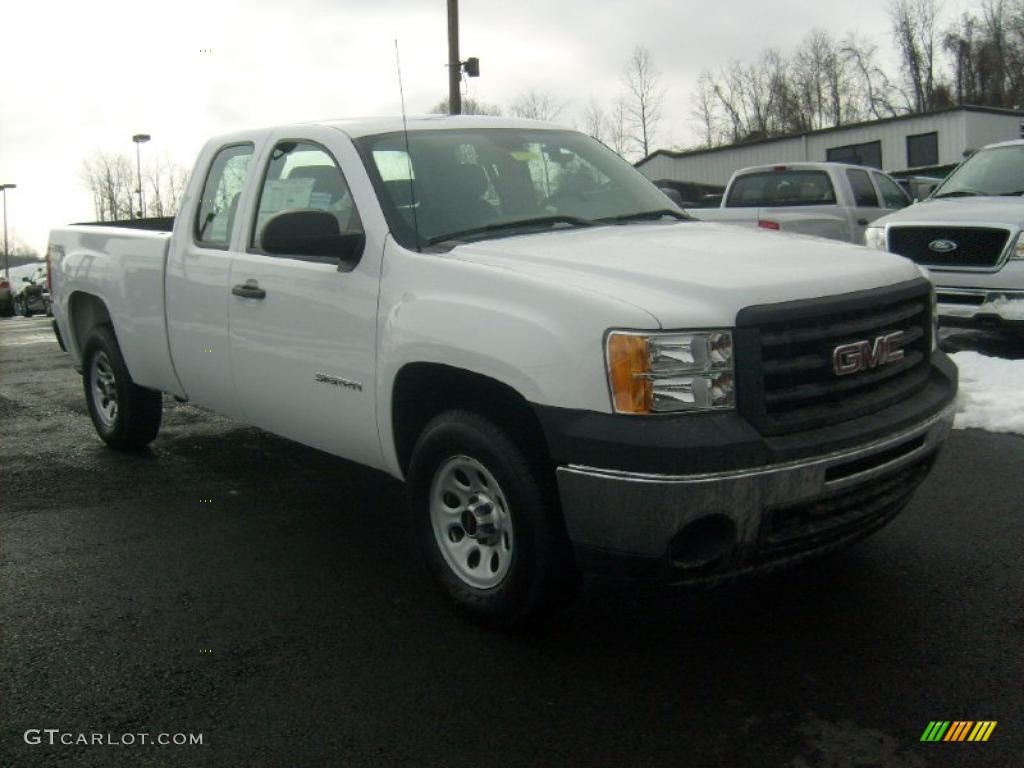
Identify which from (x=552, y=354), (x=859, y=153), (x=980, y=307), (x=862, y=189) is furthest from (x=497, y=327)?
(x=859, y=153)

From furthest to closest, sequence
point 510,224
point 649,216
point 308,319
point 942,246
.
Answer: point 942,246 < point 649,216 < point 308,319 < point 510,224

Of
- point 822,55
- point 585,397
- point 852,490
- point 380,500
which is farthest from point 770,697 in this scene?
point 822,55

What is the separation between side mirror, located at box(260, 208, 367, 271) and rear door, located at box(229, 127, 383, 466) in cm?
7

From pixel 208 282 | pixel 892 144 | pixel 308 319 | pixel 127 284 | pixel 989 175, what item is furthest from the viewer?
pixel 892 144

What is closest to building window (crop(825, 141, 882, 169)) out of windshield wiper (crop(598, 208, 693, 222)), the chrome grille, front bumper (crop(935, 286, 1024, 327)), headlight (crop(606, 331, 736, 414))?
the chrome grille

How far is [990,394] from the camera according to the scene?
788cm

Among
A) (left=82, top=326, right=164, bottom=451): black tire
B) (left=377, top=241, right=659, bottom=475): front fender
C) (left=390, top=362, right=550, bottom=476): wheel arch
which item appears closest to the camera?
(left=377, top=241, right=659, bottom=475): front fender

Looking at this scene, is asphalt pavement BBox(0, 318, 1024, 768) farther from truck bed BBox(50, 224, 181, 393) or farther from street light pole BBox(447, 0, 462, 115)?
street light pole BBox(447, 0, 462, 115)

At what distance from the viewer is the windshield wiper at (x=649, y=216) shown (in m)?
4.91

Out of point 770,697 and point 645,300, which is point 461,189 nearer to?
point 645,300

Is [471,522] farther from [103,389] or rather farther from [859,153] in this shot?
[859,153]

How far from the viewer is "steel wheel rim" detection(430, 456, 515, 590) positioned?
392 cm

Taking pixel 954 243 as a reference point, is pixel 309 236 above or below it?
above

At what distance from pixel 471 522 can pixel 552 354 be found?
83 centimetres
